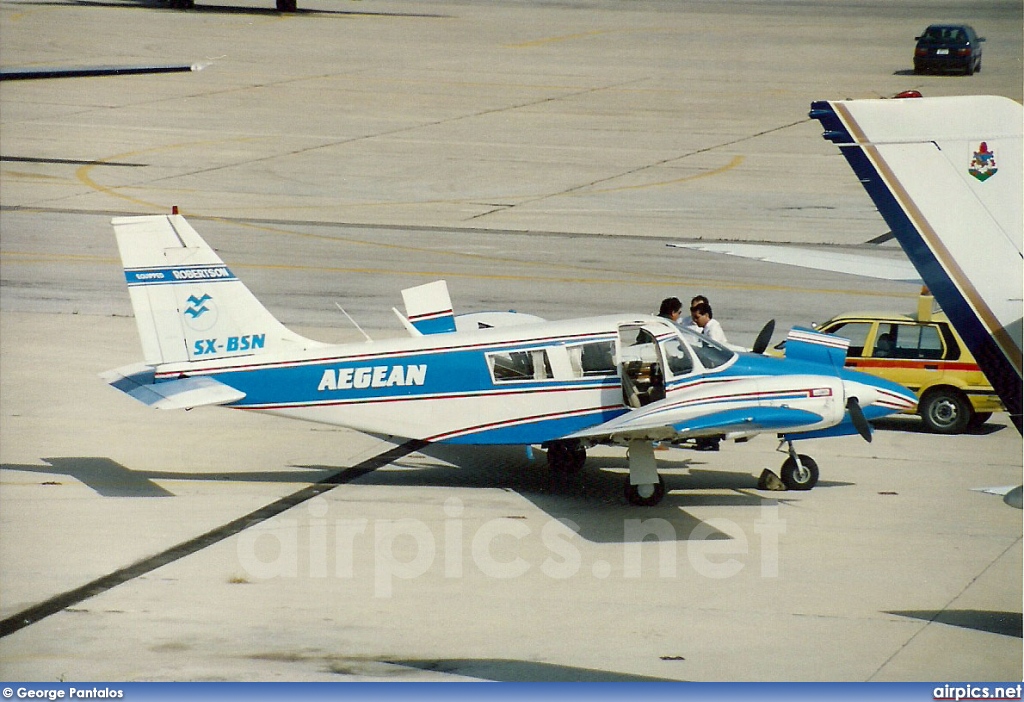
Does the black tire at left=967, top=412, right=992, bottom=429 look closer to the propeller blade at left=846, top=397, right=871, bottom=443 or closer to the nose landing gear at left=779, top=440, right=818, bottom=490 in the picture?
the nose landing gear at left=779, top=440, right=818, bottom=490

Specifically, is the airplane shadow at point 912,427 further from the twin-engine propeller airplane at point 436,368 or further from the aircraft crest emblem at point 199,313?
the aircraft crest emblem at point 199,313

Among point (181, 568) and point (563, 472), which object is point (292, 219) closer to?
point (563, 472)

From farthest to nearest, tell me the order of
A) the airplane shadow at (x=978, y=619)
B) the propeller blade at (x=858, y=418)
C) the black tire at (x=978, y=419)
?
the black tire at (x=978, y=419) → the propeller blade at (x=858, y=418) → the airplane shadow at (x=978, y=619)

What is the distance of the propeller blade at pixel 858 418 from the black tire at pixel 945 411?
14.5 feet

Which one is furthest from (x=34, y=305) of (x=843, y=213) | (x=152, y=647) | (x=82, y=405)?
(x=843, y=213)

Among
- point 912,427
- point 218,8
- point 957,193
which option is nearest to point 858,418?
point 912,427

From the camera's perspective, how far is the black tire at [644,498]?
17.4m

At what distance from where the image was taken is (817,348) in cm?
1791

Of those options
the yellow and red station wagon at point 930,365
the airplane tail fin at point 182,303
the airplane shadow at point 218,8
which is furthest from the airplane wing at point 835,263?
the airplane shadow at point 218,8

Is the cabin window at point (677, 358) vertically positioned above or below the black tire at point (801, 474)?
above

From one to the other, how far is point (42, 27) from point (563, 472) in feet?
198

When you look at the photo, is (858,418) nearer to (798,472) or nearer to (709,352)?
(798,472)

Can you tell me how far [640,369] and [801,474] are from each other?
102 inches

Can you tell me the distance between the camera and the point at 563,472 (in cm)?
1903
